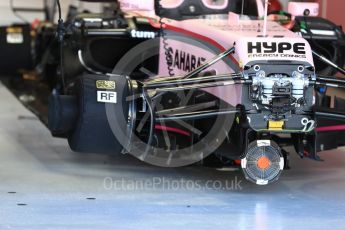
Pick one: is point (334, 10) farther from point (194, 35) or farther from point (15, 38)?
point (194, 35)

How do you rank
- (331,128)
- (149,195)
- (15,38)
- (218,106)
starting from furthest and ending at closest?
1. (15,38)
2. (331,128)
3. (218,106)
4. (149,195)

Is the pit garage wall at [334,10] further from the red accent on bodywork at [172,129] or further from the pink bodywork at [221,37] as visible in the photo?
the red accent on bodywork at [172,129]

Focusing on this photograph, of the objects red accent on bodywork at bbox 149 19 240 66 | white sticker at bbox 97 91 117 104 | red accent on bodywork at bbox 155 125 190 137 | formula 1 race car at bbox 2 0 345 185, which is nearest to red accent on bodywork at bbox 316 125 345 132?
formula 1 race car at bbox 2 0 345 185

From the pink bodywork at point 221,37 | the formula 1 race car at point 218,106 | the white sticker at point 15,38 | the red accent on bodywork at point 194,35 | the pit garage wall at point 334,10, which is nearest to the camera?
the formula 1 race car at point 218,106

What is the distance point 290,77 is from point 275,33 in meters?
0.56

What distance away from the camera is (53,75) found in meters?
10.4

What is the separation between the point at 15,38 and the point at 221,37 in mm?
5801

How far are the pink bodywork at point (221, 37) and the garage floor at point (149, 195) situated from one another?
0.70 metres

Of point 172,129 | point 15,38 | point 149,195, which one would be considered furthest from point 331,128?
point 15,38

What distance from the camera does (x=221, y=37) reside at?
5344 mm

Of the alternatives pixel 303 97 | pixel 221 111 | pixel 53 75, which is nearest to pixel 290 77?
pixel 303 97

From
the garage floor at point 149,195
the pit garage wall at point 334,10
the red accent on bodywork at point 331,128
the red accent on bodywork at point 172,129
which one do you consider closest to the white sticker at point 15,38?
the garage floor at point 149,195

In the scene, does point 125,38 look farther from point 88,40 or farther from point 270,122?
Answer: point 270,122

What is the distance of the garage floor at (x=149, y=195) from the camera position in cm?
457
